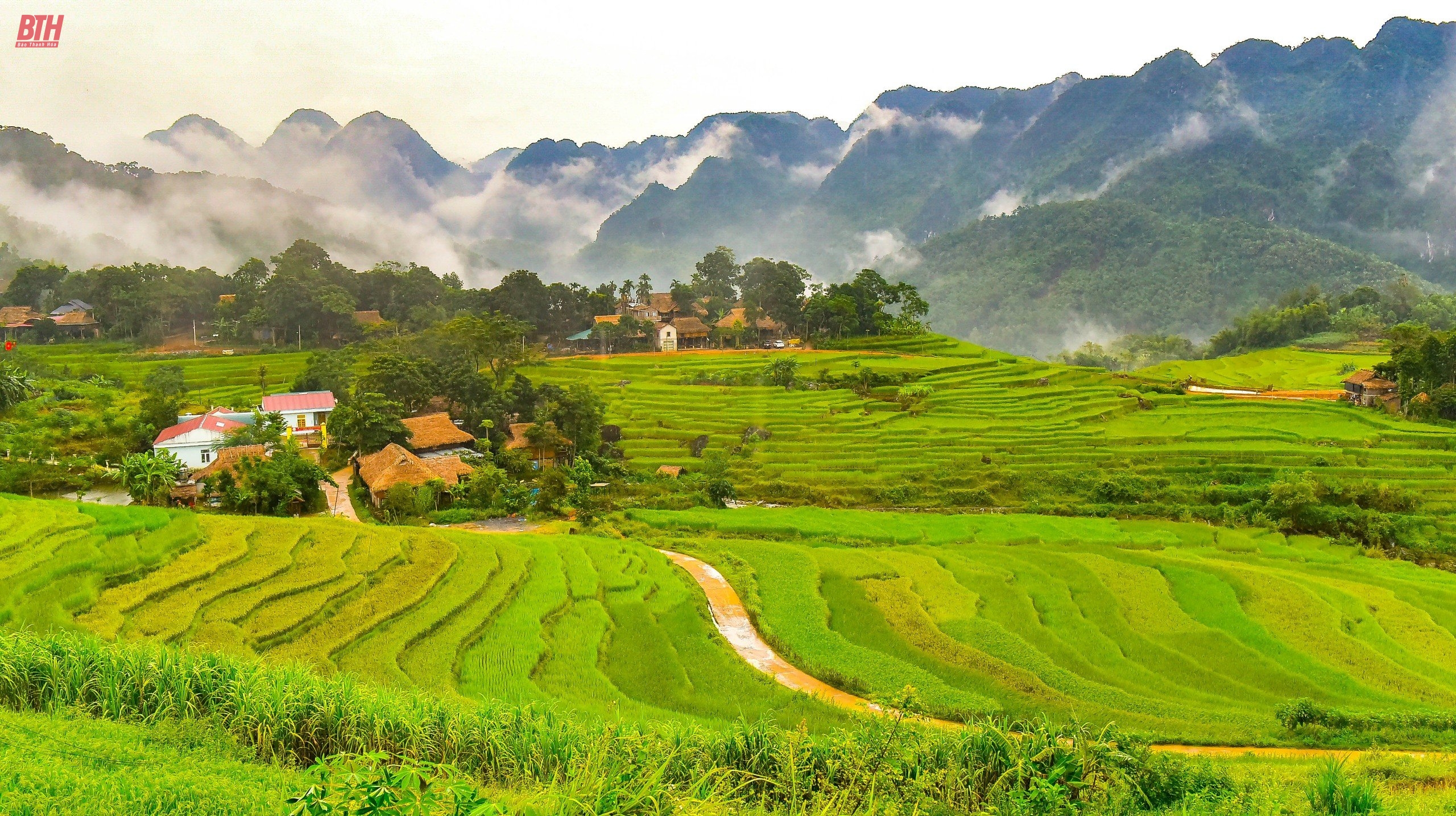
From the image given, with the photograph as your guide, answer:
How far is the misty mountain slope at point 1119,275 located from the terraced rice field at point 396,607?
2405 inches

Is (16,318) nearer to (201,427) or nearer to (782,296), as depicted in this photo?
(201,427)

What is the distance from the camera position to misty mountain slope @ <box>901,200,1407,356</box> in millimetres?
64438

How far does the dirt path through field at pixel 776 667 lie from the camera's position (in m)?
7.95

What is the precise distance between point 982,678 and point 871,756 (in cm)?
518

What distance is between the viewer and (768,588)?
13.6 metres

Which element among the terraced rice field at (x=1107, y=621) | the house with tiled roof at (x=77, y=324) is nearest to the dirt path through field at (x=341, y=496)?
the terraced rice field at (x=1107, y=621)

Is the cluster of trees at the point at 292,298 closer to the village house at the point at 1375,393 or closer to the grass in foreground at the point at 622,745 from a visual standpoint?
the village house at the point at 1375,393

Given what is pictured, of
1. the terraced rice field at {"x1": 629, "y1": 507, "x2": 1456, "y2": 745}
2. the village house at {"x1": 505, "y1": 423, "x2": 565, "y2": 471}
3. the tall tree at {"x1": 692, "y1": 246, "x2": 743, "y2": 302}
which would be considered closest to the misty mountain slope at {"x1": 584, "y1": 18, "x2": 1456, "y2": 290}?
the tall tree at {"x1": 692, "y1": 246, "x2": 743, "y2": 302}

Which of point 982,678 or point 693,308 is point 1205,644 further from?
point 693,308

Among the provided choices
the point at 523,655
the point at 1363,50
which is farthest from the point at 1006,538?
the point at 1363,50

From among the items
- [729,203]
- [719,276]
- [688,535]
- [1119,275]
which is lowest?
[688,535]

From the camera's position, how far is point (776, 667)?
10523 mm

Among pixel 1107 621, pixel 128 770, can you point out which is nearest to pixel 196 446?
pixel 128 770

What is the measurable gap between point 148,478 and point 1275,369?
47868 millimetres
